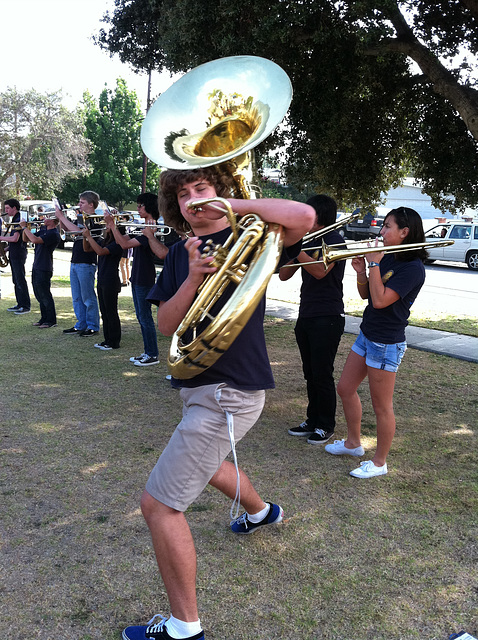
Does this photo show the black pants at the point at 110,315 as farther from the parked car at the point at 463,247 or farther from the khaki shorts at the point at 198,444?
the parked car at the point at 463,247

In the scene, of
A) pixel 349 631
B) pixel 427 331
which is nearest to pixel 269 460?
pixel 349 631

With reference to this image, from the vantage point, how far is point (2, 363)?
655cm

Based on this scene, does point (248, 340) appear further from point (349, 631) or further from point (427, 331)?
point (427, 331)

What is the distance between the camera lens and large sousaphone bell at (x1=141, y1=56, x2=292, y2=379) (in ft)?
6.68

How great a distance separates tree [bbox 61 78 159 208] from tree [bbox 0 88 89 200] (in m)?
1.45

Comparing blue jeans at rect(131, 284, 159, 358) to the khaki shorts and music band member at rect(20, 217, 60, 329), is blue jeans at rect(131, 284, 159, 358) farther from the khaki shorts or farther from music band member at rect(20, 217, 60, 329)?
the khaki shorts

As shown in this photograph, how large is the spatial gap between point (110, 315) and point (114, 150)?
3472cm

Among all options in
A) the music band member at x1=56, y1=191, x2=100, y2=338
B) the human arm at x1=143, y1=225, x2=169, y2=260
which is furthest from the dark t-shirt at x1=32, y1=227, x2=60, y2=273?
the human arm at x1=143, y1=225, x2=169, y2=260

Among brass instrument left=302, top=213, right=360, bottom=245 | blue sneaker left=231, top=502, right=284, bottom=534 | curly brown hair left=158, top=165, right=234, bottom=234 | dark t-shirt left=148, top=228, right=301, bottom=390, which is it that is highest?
curly brown hair left=158, top=165, right=234, bottom=234

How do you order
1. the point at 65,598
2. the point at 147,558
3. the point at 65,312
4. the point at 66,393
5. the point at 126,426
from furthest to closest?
the point at 65,312
the point at 66,393
the point at 126,426
the point at 147,558
the point at 65,598

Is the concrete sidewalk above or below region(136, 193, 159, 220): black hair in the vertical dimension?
below

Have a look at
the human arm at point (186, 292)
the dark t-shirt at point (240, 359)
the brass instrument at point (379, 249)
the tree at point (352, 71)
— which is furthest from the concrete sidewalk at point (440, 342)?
the human arm at point (186, 292)

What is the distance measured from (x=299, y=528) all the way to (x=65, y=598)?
4.16 ft

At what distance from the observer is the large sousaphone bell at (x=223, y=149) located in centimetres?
204
